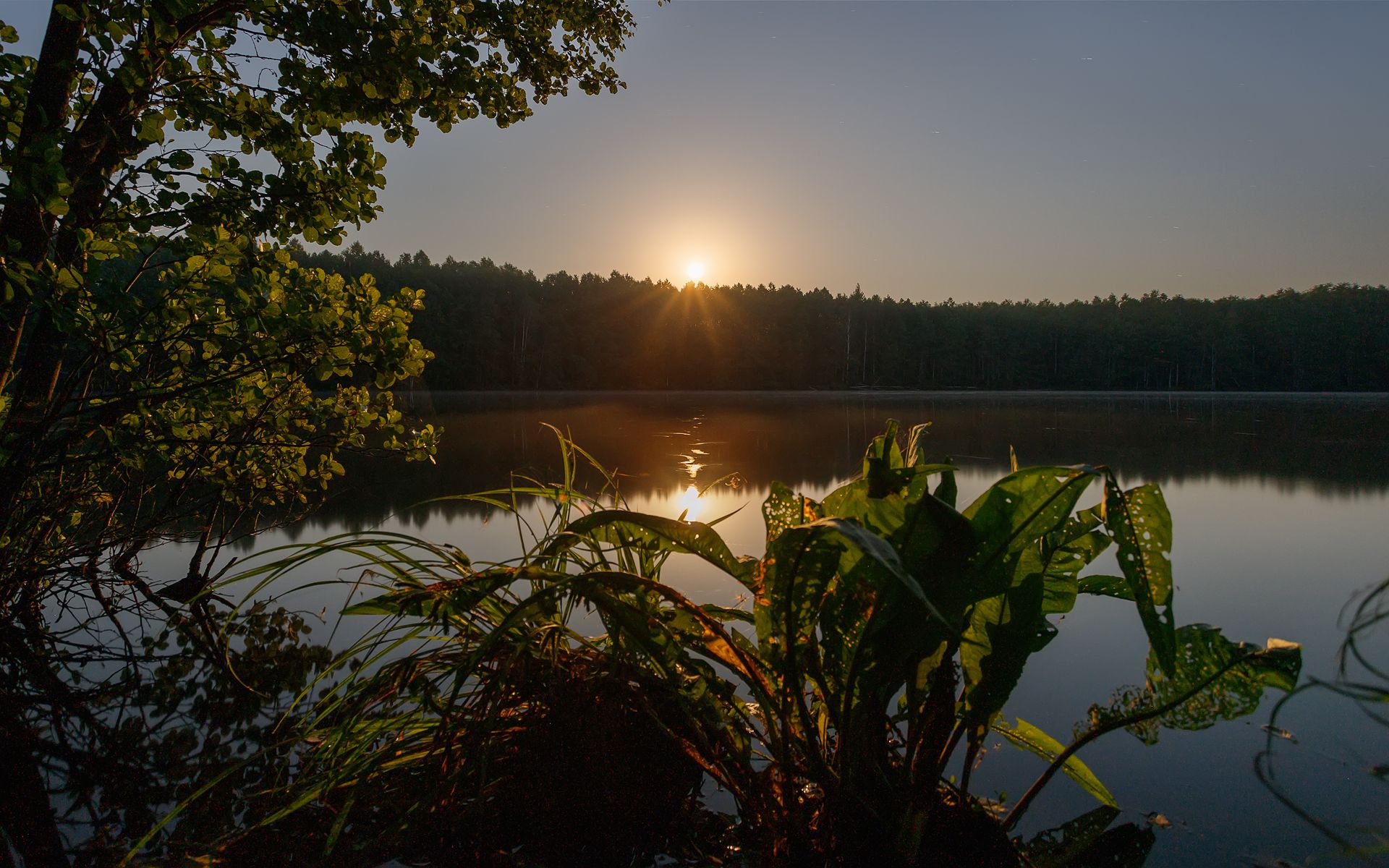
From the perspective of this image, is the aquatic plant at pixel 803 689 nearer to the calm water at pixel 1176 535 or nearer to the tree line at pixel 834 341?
the calm water at pixel 1176 535

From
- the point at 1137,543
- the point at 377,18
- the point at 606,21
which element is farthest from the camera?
the point at 606,21

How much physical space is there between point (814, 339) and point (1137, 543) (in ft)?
129

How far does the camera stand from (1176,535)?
3.19 metres

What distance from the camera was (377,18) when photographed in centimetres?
159

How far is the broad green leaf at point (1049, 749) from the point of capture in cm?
93

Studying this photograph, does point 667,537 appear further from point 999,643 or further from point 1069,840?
point 1069,840

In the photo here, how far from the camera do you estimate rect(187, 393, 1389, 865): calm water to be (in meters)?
1.02

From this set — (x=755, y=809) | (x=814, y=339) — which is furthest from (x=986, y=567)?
(x=814, y=339)

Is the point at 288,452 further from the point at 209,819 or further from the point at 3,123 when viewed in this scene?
the point at 209,819

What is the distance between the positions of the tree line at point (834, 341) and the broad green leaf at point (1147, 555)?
31.6 meters

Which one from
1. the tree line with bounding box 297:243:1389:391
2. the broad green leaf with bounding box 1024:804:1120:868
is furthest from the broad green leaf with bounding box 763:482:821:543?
the tree line with bounding box 297:243:1389:391

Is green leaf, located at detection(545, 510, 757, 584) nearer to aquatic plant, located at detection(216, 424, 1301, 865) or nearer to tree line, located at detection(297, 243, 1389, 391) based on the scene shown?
aquatic plant, located at detection(216, 424, 1301, 865)

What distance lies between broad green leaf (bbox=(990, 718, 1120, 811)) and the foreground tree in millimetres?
1355

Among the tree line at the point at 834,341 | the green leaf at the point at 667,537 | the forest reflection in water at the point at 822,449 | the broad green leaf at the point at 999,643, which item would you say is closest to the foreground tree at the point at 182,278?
the forest reflection in water at the point at 822,449
